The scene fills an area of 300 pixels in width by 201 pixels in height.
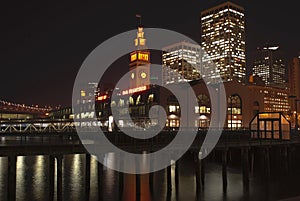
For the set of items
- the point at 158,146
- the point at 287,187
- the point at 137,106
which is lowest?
the point at 287,187

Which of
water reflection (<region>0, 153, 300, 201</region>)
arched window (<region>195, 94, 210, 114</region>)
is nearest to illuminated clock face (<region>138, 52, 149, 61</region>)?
arched window (<region>195, 94, 210, 114</region>)

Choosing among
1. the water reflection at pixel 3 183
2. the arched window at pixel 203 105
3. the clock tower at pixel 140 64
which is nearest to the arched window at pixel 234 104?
the arched window at pixel 203 105

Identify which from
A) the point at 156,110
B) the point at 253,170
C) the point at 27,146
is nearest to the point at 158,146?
the point at 27,146

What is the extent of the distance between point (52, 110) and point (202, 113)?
140m

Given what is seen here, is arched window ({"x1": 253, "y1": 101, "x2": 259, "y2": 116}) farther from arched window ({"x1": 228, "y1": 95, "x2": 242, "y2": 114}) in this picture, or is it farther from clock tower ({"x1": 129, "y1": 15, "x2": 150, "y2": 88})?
clock tower ({"x1": 129, "y1": 15, "x2": 150, "y2": 88})

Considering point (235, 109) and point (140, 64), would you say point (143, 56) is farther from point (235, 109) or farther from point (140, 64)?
point (235, 109)

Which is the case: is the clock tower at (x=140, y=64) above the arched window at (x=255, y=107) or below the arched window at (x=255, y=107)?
above

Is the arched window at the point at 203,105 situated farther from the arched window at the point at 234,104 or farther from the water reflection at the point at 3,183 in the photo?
the water reflection at the point at 3,183

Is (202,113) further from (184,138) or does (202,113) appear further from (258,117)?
(184,138)

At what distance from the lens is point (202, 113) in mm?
78625

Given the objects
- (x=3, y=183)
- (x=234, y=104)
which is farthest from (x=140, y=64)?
(x=3, y=183)

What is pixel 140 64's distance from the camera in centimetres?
15862

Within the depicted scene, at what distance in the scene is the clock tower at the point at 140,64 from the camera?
15675 centimetres

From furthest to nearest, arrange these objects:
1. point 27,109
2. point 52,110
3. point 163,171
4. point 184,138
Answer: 1. point 52,110
2. point 27,109
3. point 163,171
4. point 184,138
